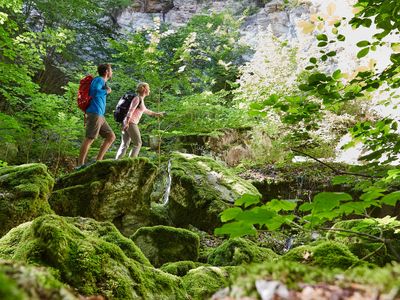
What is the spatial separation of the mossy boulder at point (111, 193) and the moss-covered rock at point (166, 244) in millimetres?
1539

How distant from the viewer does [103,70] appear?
5.91m

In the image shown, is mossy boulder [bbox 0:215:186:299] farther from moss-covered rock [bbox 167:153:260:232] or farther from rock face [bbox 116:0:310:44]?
rock face [bbox 116:0:310:44]

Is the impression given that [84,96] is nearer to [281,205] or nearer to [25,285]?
[281,205]

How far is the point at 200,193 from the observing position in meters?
6.86

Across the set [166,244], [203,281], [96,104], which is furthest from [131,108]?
[203,281]

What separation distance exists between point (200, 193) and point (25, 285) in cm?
633

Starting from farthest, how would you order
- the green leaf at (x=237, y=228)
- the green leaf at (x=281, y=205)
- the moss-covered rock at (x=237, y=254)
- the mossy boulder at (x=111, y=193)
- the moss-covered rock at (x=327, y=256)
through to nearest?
the mossy boulder at (x=111, y=193), the moss-covered rock at (x=237, y=254), the moss-covered rock at (x=327, y=256), the green leaf at (x=281, y=205), the green leaf at (x=237, y=228)

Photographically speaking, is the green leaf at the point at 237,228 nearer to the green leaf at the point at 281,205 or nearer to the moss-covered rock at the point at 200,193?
the green leaf at the point at 281,205

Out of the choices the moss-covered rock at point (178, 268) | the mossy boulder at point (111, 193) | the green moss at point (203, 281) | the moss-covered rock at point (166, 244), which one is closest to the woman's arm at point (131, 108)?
the mossy boulder at point (111, 193)

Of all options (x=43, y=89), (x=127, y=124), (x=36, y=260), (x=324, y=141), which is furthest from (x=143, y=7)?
(x=36, y=260)

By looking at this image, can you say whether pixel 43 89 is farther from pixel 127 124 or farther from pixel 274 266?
pixel 274 266

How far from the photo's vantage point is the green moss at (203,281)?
→ 8.71ft

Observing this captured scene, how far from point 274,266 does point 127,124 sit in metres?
6.08

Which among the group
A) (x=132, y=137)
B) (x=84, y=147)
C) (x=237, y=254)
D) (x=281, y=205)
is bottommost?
(x=237, y=254)
